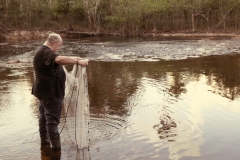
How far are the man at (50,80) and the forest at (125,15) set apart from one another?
43.8 metres

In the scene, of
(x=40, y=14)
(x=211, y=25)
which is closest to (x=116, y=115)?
(x=211, y=25)

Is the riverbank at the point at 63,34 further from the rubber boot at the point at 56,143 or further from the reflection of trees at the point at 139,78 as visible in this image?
the rubber boot at the point at 56,143

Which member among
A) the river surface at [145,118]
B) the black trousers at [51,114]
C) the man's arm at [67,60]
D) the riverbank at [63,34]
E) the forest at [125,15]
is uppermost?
the forest at [125,15]

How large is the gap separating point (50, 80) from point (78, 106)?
70cm

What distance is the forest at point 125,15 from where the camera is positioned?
160 ft

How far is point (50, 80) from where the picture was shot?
5020 millimetres

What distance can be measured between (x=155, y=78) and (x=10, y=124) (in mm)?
6453

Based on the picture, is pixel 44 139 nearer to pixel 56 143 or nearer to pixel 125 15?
pixel 56 143

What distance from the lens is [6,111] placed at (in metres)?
7.89

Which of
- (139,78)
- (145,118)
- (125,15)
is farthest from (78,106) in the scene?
(125,15)

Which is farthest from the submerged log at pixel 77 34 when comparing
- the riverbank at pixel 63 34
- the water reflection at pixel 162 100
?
the water reflection at pixel 162 100

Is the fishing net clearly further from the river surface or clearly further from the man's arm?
the man's arm

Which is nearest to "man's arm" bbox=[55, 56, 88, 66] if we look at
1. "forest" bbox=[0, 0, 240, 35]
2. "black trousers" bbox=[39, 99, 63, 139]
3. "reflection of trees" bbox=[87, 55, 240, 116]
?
"black trousers" bbox=[39, 99, 63, 139]

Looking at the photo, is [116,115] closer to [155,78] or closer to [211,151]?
[211,151]
